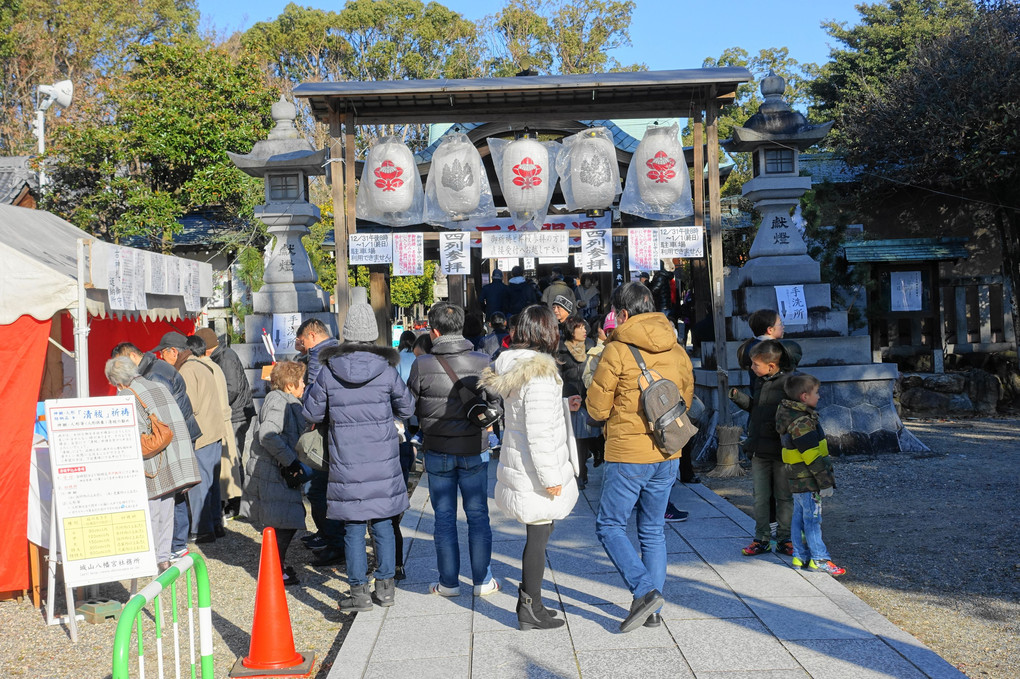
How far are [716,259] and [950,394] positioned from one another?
8045 millimetres

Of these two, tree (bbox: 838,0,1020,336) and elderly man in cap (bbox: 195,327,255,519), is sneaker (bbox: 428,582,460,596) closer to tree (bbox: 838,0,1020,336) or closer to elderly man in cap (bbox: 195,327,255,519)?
elderly man in cap (bbox: 195,327,255,519)

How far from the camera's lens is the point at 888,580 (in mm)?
5539

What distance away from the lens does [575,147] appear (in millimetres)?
9312

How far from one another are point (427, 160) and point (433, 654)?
7759 mm

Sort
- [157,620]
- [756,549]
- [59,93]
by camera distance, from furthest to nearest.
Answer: [59,93] → [756,549] → [157,620]

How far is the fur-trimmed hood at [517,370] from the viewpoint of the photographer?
438cm

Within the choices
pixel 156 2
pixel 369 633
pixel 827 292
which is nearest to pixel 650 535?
pixel 369 633

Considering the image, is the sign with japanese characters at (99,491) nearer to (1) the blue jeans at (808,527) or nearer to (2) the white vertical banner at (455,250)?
(1) the blue jeans at (808,527)

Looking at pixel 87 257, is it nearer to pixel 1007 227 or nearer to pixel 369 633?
pixel 369 633

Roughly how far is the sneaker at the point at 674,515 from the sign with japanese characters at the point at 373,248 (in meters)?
4.45

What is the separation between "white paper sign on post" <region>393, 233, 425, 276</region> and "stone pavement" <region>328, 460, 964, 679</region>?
14.1ft

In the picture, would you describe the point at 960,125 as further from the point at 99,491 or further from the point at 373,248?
the point at 99,491

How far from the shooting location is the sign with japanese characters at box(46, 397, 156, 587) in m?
4.87

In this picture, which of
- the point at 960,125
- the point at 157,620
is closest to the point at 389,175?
the point at 157,620
